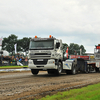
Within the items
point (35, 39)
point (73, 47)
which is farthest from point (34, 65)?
point (73, 47)

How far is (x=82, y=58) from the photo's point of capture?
19.7m

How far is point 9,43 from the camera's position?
108125mm

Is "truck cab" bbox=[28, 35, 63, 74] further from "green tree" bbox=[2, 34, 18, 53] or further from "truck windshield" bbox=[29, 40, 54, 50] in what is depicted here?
"green tree" bbox=[2, 34, 18, 53]

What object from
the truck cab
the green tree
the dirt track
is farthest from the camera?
the green tree

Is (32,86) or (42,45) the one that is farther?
(42,45)

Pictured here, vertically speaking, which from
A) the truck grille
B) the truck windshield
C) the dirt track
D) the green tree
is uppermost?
the green tree

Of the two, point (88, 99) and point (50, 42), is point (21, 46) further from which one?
point (88, 99)

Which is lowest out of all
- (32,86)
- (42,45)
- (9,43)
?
(32,86)

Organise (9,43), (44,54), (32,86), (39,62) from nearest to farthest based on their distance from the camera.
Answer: (32,86) → (44,54) → (39,62) → (9,43)

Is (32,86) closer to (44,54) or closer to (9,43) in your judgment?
(44,54)

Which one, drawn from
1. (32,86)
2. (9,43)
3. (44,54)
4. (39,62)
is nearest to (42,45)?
(44,54)

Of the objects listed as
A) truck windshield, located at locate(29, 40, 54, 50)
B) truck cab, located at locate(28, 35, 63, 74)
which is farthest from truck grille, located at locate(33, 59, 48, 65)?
truck windshield, located at locate(29, 40, 54, 50)

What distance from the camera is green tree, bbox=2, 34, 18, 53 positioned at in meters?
105

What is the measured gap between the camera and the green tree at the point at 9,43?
346ft
